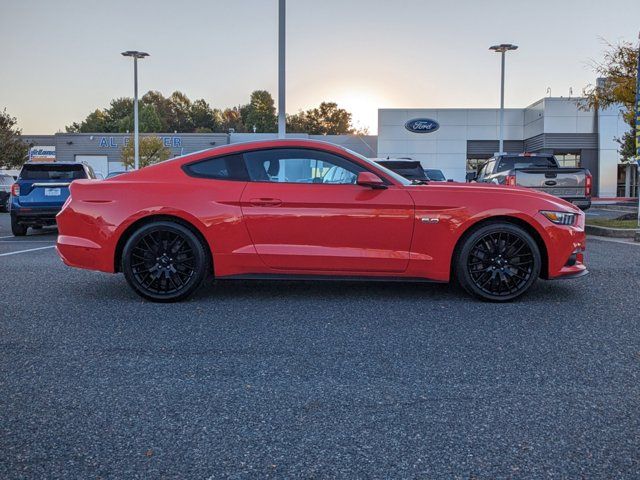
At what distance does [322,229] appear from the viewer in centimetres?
527

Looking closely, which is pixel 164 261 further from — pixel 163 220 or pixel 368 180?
pixel 368 180

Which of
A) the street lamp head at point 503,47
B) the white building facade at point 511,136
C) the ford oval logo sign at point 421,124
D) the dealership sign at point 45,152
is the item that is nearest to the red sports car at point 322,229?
the street lamp head at point 503,47

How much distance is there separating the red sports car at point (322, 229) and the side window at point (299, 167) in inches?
0.4

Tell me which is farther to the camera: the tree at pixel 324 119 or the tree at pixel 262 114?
the tree at pixel 324 119

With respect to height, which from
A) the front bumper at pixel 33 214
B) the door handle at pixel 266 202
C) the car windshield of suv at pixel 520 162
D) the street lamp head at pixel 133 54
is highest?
the street lamp head at pixel 133 54

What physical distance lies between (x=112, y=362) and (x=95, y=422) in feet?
3.01

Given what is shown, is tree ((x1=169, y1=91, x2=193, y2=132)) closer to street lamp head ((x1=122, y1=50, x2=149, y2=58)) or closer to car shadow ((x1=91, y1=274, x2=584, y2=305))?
street lamp head ((x1=122, y1=50, x2=149, y2=58))

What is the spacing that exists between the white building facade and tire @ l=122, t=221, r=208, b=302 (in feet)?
106

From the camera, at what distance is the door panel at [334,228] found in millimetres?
5246

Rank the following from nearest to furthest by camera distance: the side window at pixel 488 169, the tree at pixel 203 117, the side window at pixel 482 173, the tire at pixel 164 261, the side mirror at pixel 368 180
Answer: the side mirror at pixel 368 180
the tire at pixel 164 261
the side window at pixel 488 169
the side window at pixel 482 173
the tree at pixel 203 117

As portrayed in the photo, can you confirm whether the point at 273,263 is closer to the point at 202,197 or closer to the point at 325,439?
the point at 202,197

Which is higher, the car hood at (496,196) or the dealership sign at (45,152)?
the dealership sign at (45,152)

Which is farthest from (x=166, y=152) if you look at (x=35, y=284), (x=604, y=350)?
(x=604, y=350)

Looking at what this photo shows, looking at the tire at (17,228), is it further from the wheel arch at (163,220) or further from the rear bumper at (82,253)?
the wheel arch at (163,220)
